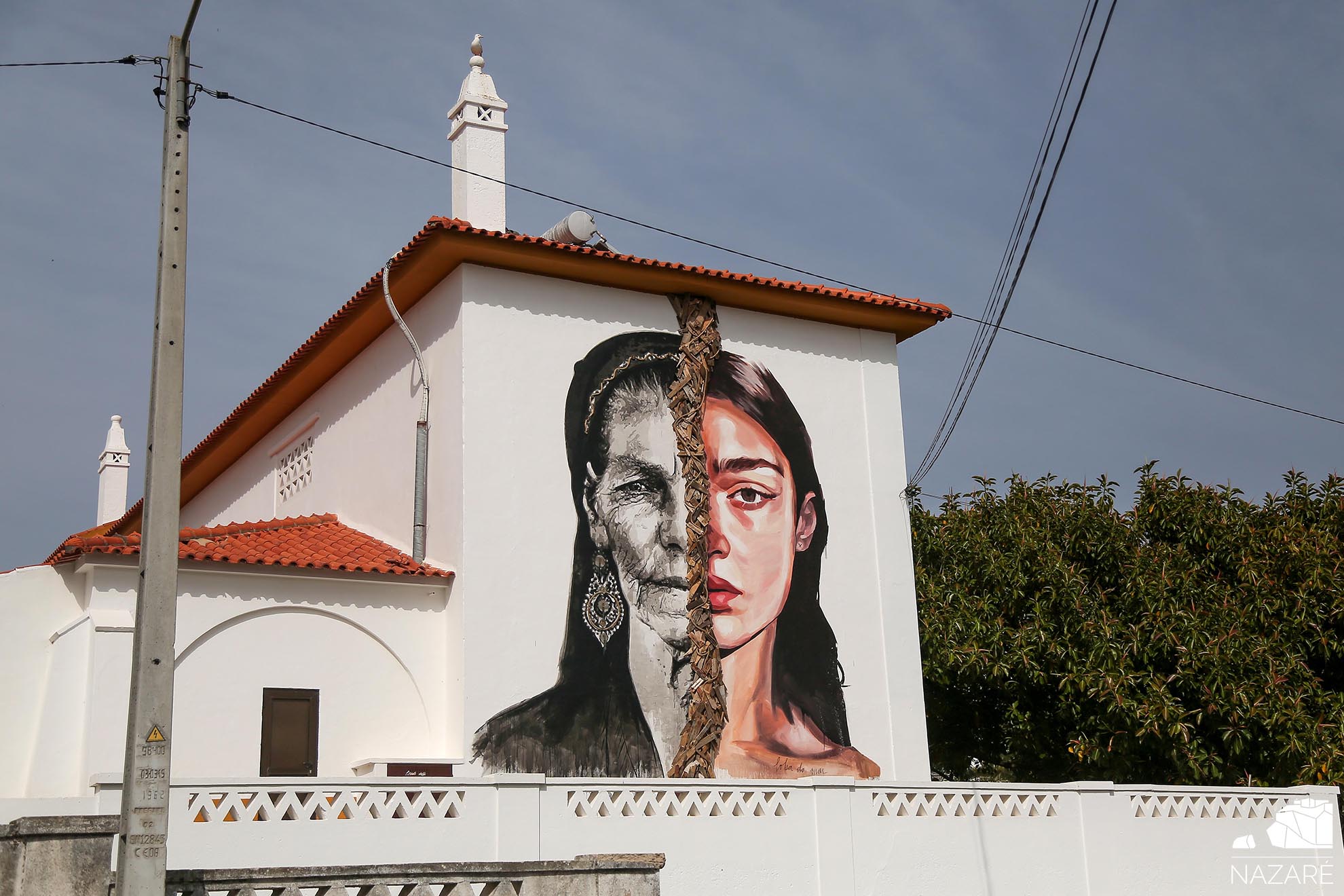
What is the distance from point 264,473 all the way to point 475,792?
10.2 meters

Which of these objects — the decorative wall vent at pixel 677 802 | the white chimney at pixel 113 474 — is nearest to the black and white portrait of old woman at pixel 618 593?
the decorative wall vent at pixel 677 802

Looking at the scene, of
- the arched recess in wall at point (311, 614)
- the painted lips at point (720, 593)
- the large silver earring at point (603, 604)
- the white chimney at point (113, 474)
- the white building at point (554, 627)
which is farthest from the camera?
the white chimney at point (113, 474)

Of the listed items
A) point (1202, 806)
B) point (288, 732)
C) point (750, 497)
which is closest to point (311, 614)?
point (288, 732)

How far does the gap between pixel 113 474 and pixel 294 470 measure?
38.5 feet

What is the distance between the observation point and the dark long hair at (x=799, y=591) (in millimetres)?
14672

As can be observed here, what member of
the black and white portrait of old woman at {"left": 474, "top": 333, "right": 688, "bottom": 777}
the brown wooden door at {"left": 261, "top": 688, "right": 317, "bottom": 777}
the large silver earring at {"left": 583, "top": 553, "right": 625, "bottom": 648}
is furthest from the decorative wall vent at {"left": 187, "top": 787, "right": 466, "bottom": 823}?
the large silver earring at {"left": 583, "top": 553, "right": 625, "bottom": 648}

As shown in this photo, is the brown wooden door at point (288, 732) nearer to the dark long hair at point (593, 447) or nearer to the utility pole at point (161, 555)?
the dark long hair at point (593, 447)

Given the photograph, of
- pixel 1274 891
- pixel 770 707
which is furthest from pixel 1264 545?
pixel 770 707

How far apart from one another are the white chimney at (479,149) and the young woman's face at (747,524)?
11.1 ft

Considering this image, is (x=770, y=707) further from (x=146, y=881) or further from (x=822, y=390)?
(x=146, y=881)

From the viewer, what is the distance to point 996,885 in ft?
40.2

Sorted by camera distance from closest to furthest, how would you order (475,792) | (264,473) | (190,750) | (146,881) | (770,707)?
(146,881), (475,792), (190,750), (770,707), (264,473)

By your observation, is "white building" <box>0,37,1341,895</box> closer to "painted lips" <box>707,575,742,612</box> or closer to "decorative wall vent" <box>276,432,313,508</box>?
"painted lips" <box>707,575,742,612</box>

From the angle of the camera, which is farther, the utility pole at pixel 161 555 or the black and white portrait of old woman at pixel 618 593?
the black and white portrait of old woman at pixel 618 593
